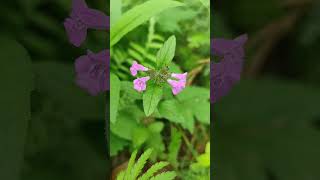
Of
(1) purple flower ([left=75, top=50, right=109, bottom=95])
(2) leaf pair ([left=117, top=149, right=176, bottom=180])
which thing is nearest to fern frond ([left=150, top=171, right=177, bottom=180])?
(2) leaf pair ([left=117, top=149, right=176, bottom=180])

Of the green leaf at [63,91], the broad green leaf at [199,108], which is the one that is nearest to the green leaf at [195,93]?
the broad green leaf at [199,108]

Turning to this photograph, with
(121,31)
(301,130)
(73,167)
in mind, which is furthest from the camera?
(301,130)

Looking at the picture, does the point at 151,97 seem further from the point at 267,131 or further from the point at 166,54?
the point at 267,131

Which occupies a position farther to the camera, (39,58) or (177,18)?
(39,58)

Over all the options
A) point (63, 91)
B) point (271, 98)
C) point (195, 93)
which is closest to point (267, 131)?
point (271, 98)

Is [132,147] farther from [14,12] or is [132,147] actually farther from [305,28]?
[305,28]

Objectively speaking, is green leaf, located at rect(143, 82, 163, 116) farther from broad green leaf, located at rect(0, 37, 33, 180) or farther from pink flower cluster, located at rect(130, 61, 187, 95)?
broad green leaf, located at rect(0, 37, 33, 180)

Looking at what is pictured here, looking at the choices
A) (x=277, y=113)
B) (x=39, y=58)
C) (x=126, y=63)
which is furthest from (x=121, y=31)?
(x=277, y=113)
